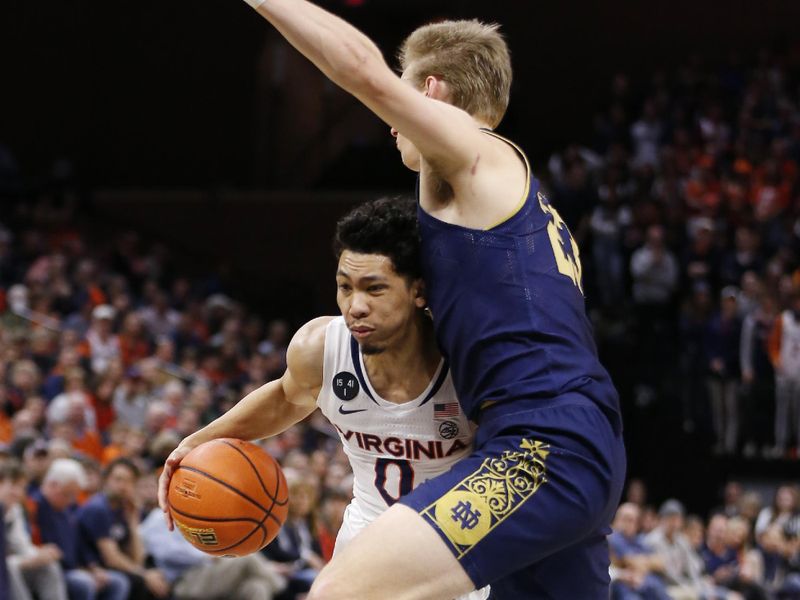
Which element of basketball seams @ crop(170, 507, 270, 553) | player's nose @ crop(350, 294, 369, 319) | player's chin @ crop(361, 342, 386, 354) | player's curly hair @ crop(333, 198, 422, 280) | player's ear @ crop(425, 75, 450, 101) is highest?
player's ear @ crop(425, 75, 450, 101)

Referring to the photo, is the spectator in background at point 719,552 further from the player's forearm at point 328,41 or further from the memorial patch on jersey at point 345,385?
the player's forearm at point 328,41

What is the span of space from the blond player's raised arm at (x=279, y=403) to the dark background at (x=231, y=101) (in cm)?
1486

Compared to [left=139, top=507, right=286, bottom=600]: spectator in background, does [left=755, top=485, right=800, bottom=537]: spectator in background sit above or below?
below

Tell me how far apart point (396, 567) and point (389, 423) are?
89 cm

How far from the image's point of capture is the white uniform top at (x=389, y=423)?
3979 millimetres

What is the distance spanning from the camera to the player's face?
12.2 feet

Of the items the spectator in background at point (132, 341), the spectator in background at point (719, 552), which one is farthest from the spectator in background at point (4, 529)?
the spectator in background at point (719, 552)

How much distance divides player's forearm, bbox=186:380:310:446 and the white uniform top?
0.24 m

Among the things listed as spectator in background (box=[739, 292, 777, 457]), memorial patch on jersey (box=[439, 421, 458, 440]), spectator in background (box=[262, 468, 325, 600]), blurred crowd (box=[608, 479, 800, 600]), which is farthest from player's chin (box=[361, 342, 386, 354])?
spectator in background (box=[739, 292, 777, 457])

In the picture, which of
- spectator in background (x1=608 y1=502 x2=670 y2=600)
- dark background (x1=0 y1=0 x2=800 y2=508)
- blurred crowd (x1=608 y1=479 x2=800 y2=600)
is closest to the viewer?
spectator in background (x1=608 y1=502 x2=670 y2=600)

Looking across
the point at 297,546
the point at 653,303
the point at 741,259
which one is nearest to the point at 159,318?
the point at 653,303

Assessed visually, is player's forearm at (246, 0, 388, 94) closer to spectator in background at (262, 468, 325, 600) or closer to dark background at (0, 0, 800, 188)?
spectator in background at (262, 468, 325, 600)

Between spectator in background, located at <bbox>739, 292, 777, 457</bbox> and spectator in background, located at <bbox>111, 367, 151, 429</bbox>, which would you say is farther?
spectator in background, located at <bbox>739, 292, 777, 457</bbox>

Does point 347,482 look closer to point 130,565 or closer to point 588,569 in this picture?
point 130,565
